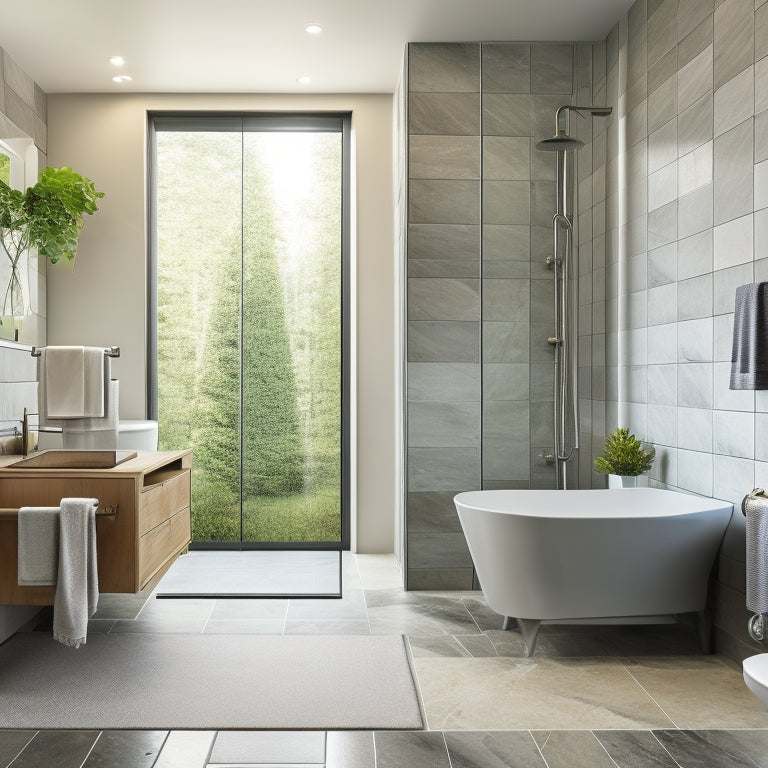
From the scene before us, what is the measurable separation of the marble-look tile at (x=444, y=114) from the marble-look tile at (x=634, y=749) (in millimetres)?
3052

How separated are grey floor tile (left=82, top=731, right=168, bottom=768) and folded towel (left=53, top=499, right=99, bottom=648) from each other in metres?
0.50

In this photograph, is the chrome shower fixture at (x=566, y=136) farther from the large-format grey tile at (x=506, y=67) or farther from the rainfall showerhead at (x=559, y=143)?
the large-format grey tile at (x=506, y=67)

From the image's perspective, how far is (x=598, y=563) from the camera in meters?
3.12

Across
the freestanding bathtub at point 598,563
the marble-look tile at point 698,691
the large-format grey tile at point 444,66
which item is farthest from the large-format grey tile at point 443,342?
the marble-look tile at point 698,691

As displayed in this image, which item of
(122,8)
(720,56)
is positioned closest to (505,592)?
(720,56)

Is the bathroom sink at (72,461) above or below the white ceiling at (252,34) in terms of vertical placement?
below

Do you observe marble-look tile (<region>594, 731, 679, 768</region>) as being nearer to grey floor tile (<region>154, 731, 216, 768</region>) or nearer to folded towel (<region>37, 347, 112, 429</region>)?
grey floor tile (<region>154, 731, 216, 768</region>)

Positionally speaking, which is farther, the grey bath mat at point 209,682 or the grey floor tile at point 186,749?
the grey bath mat at point 209,682

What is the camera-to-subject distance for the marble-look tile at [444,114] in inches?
166

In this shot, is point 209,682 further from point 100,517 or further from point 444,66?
point 444,66

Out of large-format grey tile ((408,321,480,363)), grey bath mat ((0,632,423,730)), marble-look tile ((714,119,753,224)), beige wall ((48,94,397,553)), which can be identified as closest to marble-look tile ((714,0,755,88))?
marble-look tile ((714,119,753,224))

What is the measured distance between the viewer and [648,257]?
3742 millimetres

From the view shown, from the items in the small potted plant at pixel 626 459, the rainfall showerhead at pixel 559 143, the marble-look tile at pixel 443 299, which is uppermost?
the rainfall showerhead at pixel 559 143

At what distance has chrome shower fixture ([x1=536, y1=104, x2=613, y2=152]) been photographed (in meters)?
3.86
